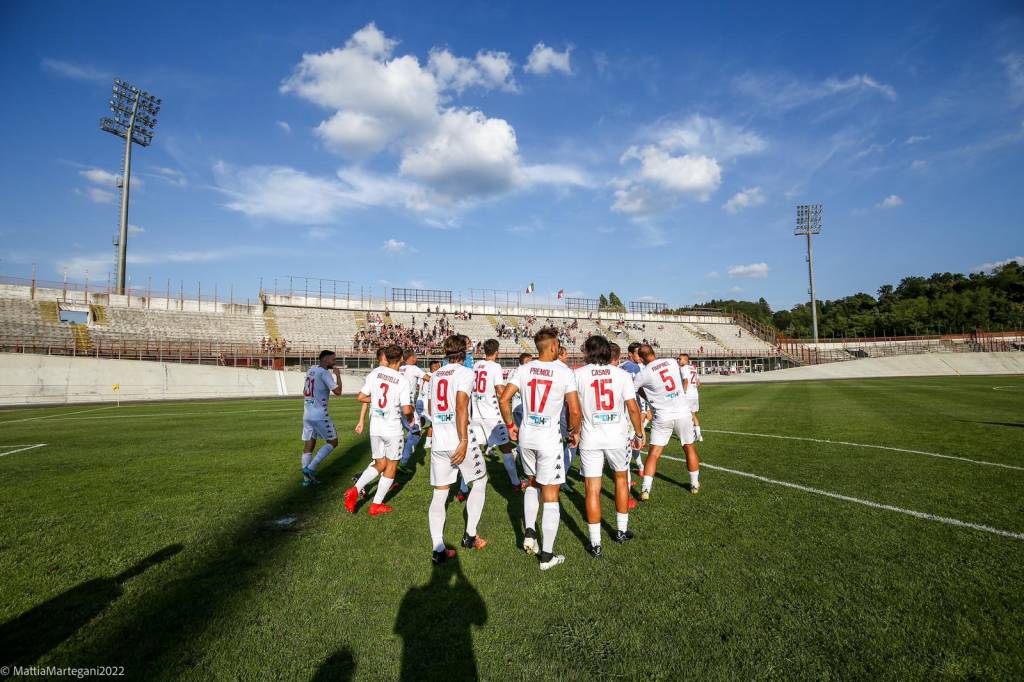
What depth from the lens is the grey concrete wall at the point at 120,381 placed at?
25062mm

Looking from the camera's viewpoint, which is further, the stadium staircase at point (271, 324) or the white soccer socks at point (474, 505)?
the stadium staircase at point (271, 324)

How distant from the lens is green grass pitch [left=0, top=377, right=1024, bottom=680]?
2977mm

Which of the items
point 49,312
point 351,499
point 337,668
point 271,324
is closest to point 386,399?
point 351,499

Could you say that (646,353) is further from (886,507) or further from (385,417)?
(385,417)

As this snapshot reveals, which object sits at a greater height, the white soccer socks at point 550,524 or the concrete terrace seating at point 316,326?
the concrete terrace seating at point 316,326

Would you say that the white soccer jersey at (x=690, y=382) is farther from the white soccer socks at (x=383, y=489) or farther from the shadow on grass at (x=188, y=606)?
the shadow on grass at (x=188, y=606)

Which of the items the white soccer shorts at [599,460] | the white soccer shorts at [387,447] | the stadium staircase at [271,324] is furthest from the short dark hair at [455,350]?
the stadium staircase at [271,324]

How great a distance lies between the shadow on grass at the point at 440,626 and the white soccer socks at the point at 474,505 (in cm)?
58

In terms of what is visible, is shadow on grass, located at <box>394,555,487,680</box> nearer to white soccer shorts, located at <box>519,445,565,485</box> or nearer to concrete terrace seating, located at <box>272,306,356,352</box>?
white soccer shorts, located at <box>519,445,565,485</box>

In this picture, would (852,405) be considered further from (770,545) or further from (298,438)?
(298,438)

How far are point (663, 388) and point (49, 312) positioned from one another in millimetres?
49960

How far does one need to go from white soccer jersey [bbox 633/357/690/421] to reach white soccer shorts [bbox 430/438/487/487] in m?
2.98

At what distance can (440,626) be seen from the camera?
3359 millimetres

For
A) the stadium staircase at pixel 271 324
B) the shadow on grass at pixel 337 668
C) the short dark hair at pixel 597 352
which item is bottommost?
the shadow on grass at pixel 337 668
